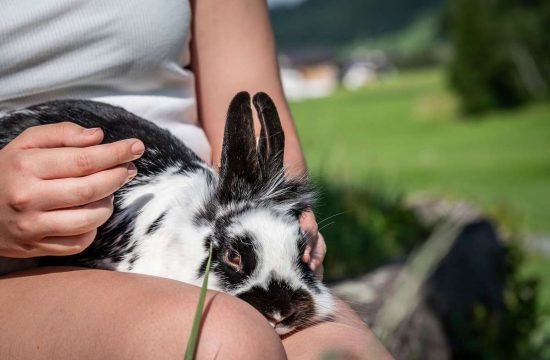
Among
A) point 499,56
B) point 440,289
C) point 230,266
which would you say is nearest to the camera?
point 230,266

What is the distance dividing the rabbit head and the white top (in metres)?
0.39

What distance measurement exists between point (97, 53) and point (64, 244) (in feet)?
1.88

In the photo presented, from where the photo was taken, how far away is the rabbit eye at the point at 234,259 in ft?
5.07

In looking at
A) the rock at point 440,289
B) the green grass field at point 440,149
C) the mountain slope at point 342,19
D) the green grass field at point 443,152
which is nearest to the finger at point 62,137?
the rock at point 440,289

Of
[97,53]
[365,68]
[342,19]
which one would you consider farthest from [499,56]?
[342,19]

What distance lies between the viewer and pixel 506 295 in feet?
18.2

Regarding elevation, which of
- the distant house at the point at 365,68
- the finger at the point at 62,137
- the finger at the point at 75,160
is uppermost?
the finger at the point at 62,137

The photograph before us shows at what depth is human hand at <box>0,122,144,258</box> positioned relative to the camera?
4.66 ft

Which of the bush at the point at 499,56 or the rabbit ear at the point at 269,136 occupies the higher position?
the rabbit ear at the point at 269,136

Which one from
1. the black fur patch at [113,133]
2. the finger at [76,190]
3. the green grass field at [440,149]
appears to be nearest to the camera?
the finger at [76,190]

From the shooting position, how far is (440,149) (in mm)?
16875

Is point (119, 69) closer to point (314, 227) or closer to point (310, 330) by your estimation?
point (314, 227)

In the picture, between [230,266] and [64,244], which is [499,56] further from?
[64,244]

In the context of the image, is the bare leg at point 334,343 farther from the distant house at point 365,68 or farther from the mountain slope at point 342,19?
the mountain slope at point 342,19
